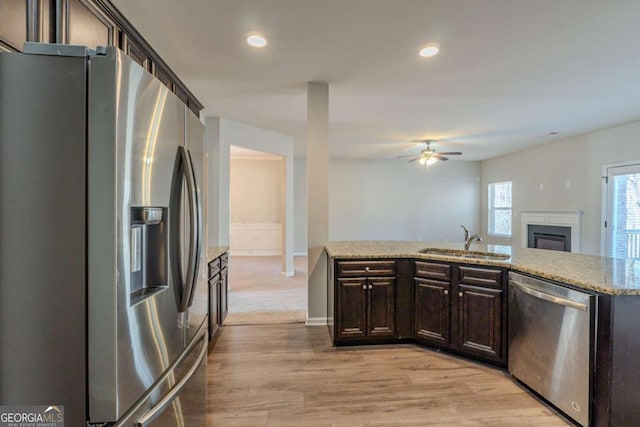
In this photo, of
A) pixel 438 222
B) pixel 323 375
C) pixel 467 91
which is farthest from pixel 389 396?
pixel 438 222

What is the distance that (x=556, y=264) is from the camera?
2.38 meters

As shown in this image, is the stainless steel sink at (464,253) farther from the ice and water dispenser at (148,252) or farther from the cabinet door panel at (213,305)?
the ice and water dispenser at (148,252)

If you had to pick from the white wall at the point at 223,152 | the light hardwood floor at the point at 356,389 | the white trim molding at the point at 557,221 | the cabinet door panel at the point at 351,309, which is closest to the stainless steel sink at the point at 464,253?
the cabinet door panel at the point at 351,309

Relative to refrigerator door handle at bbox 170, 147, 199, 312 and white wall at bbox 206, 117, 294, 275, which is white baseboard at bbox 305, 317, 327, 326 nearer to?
white wall at bbox 206, 117, 294, 275

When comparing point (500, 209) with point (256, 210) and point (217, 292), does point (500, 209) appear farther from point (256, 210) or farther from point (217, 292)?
point (217, 292)

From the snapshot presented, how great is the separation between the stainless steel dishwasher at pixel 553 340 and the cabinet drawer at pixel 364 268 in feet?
3.41

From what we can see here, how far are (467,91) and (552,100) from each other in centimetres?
123

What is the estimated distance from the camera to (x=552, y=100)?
3848mm

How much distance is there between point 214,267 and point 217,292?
0.33 meters

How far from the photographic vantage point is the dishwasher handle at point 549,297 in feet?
6.18

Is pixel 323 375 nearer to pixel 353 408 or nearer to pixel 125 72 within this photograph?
pixel 353 408

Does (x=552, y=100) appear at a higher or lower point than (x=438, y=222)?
higher

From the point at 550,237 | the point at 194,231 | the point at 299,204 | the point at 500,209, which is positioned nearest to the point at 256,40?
the point at 194,231

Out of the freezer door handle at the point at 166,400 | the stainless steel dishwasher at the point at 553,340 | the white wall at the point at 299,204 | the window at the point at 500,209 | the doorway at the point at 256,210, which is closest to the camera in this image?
the freezer door handle at the point at 166,400
